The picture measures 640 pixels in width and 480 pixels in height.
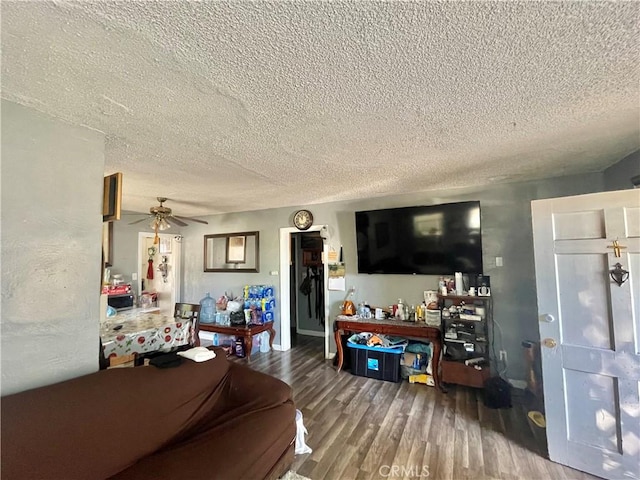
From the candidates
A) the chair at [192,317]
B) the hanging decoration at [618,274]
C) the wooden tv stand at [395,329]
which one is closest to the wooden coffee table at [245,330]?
the chair at [192,317]

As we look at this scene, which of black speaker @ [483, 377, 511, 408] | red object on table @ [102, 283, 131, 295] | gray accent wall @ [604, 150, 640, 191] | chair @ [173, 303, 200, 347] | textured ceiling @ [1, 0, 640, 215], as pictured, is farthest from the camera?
red object on table @ [102, 283, 131, 295]

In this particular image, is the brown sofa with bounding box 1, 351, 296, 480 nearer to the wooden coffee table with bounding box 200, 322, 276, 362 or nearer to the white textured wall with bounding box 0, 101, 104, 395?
the white textured wall with bounding box 0, 101, 104, 395

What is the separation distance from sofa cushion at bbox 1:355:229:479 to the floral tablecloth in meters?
1.08

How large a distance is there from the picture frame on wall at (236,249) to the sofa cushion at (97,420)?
10.4 feet

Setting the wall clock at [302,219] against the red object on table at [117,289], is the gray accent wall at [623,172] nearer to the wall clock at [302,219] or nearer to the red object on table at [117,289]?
the wall clock at [302,219]

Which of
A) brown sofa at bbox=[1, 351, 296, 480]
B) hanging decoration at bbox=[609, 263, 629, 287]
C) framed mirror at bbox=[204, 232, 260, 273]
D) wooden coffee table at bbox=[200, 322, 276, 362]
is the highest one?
framed mirror at bbox=[204, 232, 260, 273]

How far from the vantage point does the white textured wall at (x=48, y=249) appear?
4.44 ft

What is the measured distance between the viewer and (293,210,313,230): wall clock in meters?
4.34

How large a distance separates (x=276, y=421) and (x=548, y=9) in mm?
2387

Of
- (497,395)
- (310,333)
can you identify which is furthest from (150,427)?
(310,333)

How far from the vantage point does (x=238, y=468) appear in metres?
1.41

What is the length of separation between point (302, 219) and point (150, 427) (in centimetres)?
326

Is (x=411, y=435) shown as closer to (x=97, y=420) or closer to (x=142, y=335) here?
(x=97, y=420)

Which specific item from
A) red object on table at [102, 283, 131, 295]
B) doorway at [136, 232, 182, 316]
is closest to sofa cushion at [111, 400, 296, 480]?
red object on table at [102, 283, 131, 295]
